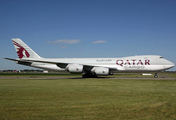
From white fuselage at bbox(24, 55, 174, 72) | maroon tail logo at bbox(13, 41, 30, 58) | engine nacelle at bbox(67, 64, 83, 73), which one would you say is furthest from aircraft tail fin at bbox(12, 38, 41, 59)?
engine nacelle at bbox(67, 64, 83, 73)

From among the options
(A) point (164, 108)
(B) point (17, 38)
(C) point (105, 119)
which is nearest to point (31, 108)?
(C) point (105, 119)

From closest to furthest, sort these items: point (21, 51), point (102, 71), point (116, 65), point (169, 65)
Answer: point (102, 71)
point (169, 65)
point (116, 65)
point (21, 51)

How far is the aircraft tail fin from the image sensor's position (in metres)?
32.3

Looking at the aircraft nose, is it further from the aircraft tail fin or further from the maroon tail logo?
the maroon tail logo

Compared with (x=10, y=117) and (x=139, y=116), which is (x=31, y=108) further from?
Result: (x=139, y=116)

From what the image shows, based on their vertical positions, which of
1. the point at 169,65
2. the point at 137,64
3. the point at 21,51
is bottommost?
the point at 169,65

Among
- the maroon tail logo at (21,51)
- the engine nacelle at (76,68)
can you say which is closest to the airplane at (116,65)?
the engine nacelle at (76,68)

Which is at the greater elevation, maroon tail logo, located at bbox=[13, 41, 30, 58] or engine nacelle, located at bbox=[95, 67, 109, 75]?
maroon tail logo, located at bbox=[13, 41, 30, 58]

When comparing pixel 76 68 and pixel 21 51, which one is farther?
pixel 21 51

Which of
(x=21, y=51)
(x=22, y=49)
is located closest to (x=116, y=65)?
(x=22, y=49)

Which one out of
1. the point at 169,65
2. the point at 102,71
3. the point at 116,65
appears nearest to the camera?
the point at 102,71

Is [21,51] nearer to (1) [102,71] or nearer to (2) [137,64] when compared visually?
(1) [102,71]

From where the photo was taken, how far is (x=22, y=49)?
32.5 m

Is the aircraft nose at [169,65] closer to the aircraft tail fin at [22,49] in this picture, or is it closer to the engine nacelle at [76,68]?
the engine nacelle at [76,68]
